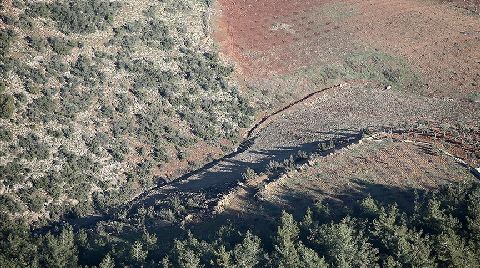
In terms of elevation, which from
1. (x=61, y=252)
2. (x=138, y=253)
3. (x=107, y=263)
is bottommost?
(x=61, y=252)

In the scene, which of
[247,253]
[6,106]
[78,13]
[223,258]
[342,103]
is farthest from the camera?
[342,103]

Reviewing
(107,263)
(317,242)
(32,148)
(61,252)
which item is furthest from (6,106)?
(317,242)

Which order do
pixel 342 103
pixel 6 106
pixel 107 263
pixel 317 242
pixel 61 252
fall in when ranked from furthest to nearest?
pixel 342 103 → pixel 6 106 → pixel 61 252 → pixel 317 242 → pixel 107 263

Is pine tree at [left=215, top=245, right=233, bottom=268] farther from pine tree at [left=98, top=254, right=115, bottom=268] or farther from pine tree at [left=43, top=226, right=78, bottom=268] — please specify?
pine tree at [left=43, top=226, right=78, bottom=268]

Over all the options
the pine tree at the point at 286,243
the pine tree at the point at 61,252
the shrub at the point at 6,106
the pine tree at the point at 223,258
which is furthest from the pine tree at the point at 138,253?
the shrub at the point at 6,106

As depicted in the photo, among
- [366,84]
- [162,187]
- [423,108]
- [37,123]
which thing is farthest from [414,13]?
[37,123]

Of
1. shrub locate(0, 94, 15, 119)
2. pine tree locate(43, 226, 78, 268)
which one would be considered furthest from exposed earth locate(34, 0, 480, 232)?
shrub locate(0, 94, 15, 119)

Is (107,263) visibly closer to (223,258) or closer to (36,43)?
(223,258)

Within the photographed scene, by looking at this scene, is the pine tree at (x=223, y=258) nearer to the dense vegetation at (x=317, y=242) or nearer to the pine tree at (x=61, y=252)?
the dense vegetation at (x=317, y=242)
